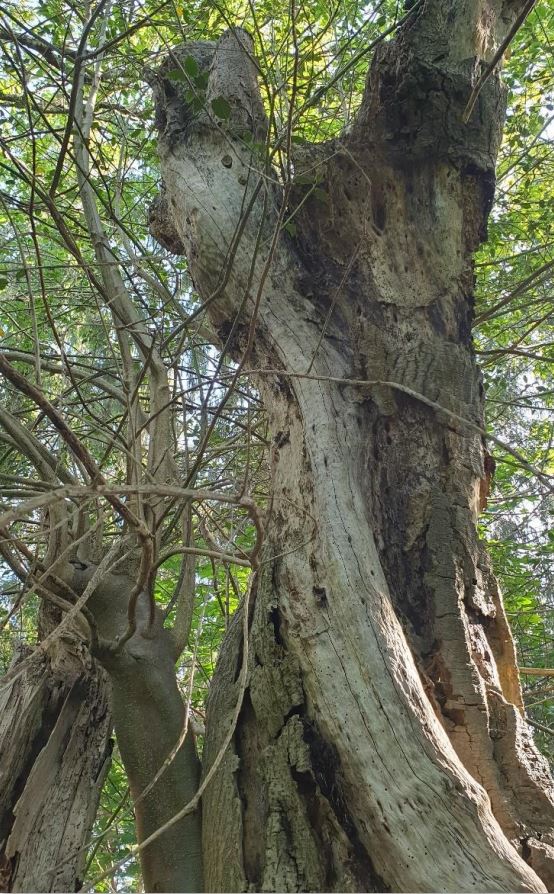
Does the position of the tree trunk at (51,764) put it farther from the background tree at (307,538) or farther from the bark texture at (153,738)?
the bark texture at (153,738)

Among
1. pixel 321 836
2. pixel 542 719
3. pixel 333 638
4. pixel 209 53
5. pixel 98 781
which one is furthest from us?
pixel 542 719

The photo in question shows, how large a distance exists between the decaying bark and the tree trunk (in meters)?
0.57

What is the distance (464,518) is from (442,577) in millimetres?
225

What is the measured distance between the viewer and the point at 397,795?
1574 mm

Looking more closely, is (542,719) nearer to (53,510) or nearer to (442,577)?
(442,577)

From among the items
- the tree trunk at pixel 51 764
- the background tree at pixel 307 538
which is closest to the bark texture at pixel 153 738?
the background tree at pixel 307 538

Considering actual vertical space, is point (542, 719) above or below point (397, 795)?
above

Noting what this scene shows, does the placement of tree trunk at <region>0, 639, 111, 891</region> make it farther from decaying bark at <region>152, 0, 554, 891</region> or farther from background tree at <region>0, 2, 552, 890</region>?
decaying bark at <region>152, 0, 554, 891</region>

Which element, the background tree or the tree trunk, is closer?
the background tree

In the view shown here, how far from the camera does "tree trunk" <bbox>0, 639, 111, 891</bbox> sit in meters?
2.18

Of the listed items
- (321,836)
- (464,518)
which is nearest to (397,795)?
(321,836)

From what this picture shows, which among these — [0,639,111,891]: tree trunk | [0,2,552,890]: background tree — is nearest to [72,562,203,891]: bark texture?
[0,2,552,890]: background tree

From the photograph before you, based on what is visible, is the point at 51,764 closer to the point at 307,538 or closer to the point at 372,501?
the point at 307,538

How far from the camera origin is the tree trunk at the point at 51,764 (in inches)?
85.7
